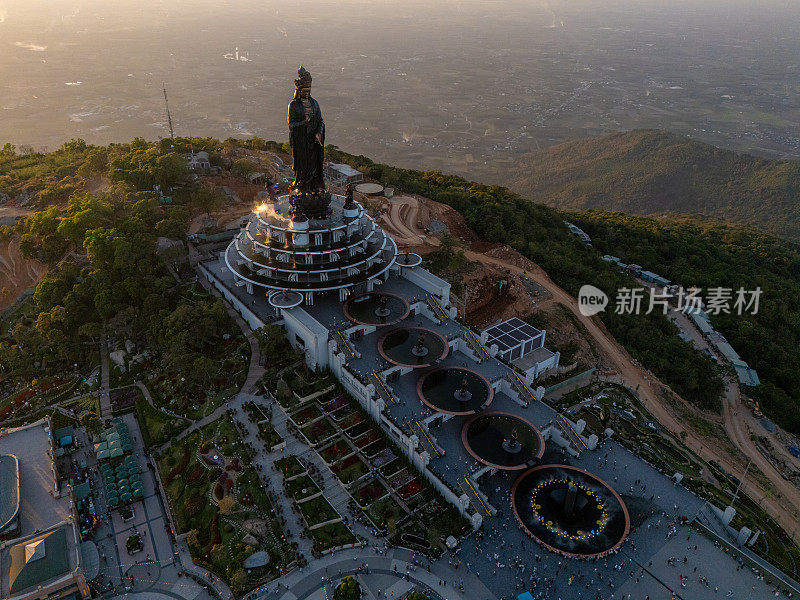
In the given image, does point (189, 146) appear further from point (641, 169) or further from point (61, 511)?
point (641, 169)

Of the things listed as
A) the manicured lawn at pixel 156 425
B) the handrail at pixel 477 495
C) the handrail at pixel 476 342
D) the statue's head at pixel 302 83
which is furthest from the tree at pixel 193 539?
the statue's head at pixel 302 83

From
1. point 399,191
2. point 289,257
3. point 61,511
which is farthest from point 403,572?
point 399,191

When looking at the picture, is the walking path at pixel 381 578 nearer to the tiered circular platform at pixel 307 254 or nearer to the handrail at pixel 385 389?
the handrail at pixel 385 389

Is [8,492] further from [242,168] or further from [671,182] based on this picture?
[671,182]

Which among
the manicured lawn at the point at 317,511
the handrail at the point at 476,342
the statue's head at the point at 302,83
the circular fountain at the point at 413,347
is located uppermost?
the statue's head at the point at 302,83

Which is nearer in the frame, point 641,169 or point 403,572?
point 403,572

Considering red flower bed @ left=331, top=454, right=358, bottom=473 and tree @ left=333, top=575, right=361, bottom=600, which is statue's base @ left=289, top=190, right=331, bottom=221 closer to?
red flower bed @ left=331, top=454, right=358, bottom=473

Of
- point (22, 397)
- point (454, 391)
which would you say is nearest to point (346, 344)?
point (454, 391)
